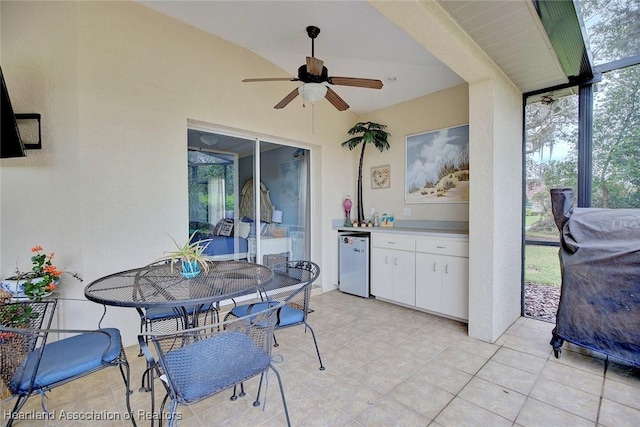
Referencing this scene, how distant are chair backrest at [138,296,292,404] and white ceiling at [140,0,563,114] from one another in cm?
224

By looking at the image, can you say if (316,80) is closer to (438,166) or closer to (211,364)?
(438,166)

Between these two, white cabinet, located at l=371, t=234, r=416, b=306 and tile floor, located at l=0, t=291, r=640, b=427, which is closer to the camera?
tile floor, located at l=0, t=291, r=640, b=427

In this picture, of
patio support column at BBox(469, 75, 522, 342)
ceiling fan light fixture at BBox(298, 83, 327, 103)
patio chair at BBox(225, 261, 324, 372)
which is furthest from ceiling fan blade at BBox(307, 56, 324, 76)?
patio chair at BBox(225, 261, 324, 372)

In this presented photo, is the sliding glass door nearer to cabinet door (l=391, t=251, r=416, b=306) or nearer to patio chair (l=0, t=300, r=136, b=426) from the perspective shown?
cabinet door (l=391, t=251, r=416, b=306)

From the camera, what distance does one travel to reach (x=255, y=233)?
383 cm

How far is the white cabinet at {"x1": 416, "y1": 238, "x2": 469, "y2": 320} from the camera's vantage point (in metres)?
2.99

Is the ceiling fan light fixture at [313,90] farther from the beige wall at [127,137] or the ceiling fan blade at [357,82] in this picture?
the beige wall at [127,137]

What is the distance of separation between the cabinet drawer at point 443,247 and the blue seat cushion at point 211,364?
233 cm

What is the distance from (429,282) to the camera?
3.24 meters

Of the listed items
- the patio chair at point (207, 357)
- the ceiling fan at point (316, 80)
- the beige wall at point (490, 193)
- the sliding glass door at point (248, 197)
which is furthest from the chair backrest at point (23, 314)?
the beige wall at point (490, 193)

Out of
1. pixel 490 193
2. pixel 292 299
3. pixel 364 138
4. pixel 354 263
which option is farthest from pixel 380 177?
pixel 292 299

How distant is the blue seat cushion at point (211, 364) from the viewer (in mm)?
1260

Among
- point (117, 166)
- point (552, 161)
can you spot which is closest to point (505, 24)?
point (552, 161)

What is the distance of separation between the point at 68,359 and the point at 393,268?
120 inches
